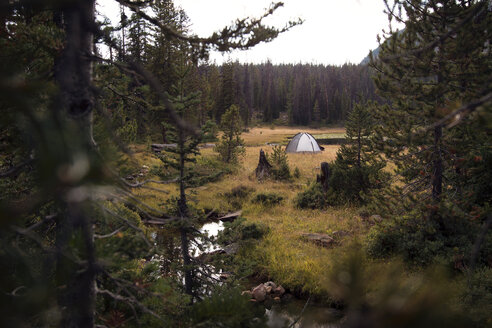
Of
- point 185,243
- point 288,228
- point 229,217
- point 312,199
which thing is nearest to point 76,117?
point 185,243

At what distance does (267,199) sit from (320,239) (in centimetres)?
485

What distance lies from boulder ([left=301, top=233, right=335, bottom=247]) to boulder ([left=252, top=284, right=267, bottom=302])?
2.87 m

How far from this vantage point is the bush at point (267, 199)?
585 inches

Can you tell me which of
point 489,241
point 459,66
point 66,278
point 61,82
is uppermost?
point 459,66

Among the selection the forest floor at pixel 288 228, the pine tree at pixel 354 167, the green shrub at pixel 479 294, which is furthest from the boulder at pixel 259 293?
the pine tree at pixel 354 167

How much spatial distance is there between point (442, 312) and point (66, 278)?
8.15 feet

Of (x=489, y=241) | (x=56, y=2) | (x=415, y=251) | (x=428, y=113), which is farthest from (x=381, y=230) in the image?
(x=56, y=2)

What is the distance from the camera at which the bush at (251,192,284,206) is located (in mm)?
14858

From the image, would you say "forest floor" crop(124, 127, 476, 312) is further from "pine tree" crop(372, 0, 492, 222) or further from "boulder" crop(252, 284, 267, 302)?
"pine tree" crop(372, 0, 492, 222)

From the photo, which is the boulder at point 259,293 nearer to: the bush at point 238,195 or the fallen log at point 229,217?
the fallen log at point 229,217

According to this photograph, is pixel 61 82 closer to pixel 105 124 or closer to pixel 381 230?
pixel 105 124

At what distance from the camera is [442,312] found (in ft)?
2.84

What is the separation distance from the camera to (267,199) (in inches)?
589

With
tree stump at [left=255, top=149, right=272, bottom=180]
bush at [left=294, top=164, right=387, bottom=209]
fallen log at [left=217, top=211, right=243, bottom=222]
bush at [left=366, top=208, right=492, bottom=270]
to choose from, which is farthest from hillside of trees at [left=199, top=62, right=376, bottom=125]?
→ bush at [left=366, top=208, right=492, bottom=270]
